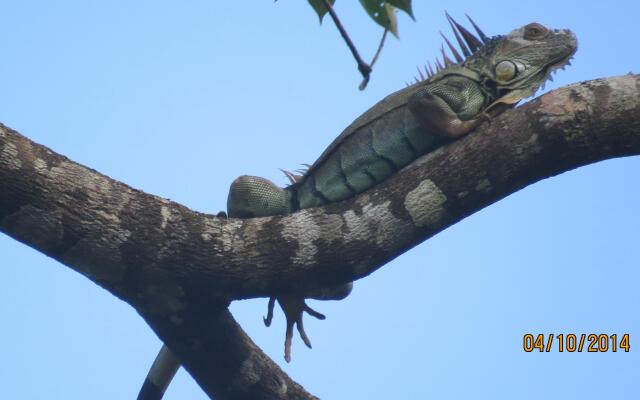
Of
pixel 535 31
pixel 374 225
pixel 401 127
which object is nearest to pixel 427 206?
pixel 374 225

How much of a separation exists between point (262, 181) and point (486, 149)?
98.7 inches

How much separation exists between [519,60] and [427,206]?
2504mm

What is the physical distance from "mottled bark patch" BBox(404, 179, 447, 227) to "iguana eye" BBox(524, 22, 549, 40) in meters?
2.66

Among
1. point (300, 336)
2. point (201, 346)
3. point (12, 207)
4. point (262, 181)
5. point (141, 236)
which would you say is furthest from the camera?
point (262, 181)

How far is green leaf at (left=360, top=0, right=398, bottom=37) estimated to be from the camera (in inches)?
153

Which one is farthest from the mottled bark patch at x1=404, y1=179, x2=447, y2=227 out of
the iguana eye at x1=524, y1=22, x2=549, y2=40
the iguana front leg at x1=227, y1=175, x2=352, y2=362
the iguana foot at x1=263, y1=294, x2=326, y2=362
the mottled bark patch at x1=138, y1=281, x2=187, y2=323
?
the iguana eye at x1=524, y1=22, x2=549, y2=40

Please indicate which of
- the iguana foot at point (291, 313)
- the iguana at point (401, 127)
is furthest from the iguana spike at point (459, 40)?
the iguana foot at point (291, 313)

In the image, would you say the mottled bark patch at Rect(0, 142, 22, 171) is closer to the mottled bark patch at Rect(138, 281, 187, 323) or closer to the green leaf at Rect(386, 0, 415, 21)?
the mottled bark patch at Rect(138, 281, 187, 323)

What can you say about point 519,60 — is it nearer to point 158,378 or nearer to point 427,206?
point 427,206

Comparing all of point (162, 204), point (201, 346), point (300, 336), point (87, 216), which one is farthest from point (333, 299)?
point (87, 216)

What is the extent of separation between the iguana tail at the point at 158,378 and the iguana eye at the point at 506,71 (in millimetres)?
3738

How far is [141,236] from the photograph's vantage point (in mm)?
5395

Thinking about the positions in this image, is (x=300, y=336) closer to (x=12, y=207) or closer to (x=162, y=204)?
(x=162, y=204)

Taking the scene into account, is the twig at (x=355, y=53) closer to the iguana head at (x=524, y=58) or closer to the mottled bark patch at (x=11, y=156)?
the mottled bark patch at (x=11, y=156)
